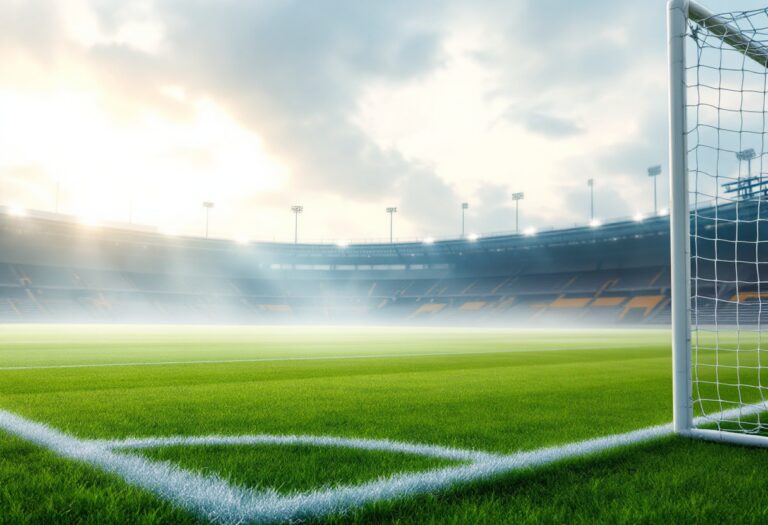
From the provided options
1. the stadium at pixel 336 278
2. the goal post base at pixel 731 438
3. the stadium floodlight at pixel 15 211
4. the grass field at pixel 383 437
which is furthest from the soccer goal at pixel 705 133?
the stadium floodlight at pixel 15 211

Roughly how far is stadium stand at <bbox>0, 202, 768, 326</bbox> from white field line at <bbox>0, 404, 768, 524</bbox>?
36.2 m

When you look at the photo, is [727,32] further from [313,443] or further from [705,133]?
[313,443]

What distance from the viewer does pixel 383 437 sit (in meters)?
2.91

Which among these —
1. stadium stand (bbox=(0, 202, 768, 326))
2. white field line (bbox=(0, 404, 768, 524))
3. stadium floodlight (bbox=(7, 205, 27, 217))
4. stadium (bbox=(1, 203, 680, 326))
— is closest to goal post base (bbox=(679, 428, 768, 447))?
white field line (bbox=(0, 404, 768, 524))

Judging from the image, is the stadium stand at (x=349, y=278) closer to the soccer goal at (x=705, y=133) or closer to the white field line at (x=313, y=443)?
the soccer goal at (x=705, y=133)

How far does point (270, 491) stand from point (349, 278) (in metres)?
59.1

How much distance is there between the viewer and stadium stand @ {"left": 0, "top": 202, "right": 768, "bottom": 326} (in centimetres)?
4147

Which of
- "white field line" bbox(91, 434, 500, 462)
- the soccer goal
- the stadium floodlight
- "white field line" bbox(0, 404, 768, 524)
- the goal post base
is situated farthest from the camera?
the stadium floodlight

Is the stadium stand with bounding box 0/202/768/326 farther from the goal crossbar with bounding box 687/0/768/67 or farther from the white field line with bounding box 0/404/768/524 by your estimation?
the white field line with bounding box 0/404/768/524

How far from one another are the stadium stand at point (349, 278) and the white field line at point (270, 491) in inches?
1424

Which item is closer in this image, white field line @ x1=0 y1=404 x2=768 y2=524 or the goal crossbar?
white field line @ x1=0 y1=404 x2=768 y2=524

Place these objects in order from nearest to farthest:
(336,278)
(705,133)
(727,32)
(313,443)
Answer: (313,443) < (705,133) < (727,32) < (336,278)

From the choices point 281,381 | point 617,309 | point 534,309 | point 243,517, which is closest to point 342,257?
point 534,309

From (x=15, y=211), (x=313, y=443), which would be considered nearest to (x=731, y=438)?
(x=313, y=443)
